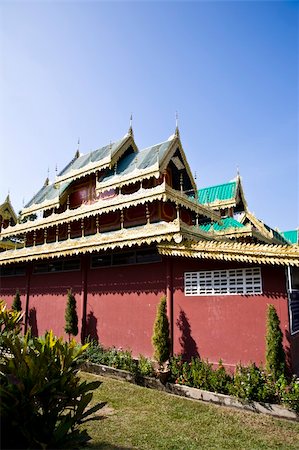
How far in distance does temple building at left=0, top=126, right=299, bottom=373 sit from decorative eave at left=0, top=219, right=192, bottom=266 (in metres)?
0.05

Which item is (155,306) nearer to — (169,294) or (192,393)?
(169,294)

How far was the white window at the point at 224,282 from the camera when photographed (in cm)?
997

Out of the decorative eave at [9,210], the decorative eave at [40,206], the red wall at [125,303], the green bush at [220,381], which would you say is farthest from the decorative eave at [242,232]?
the decorative eave at [9,210]

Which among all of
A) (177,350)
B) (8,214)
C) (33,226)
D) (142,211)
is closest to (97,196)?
(142,211)

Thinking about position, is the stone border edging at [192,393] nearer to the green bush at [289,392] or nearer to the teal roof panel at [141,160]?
the green bush at [289,392]

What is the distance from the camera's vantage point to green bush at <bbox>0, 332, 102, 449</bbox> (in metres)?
4.48

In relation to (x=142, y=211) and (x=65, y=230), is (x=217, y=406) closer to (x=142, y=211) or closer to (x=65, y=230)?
(x=142, y=211)

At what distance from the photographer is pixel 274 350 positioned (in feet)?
28.8

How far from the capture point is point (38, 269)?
17.7 meters

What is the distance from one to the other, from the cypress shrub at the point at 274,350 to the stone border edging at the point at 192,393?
874mm

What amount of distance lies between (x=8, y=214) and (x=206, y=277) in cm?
2566

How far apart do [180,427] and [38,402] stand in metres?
3.90

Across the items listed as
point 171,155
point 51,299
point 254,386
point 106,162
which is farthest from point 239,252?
point 51,299

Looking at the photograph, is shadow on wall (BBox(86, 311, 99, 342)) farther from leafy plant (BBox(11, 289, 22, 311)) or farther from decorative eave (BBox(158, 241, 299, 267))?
leafy plant (BBox(11, 289, 22, 311))
